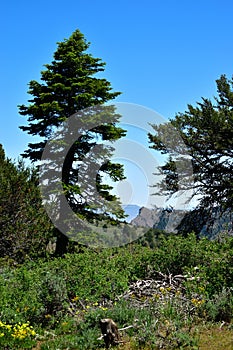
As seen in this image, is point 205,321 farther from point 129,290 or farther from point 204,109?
point 204,109

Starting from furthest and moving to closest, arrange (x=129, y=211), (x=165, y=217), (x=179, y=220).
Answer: (x=165, y=217)
(x=179, y=220)
(x=129, y=211)

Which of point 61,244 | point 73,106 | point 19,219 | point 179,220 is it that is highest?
point 73,106

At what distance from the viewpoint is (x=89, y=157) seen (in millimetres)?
19391

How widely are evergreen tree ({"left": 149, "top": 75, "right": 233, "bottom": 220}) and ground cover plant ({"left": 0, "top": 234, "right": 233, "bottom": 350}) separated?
41.8 ft

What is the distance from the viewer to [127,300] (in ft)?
23.1

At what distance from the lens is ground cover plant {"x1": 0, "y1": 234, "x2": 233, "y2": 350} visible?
541cm

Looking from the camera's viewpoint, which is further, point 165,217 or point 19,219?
point 165,217

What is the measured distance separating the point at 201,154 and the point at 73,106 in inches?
284

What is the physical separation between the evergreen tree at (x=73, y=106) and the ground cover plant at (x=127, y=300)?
991 centimetres

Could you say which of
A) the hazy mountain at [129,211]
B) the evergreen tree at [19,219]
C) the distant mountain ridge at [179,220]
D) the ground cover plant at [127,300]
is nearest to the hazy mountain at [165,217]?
the distant mountain ridge at [179,220]

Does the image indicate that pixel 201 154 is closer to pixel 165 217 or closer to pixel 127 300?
pixel 165 217

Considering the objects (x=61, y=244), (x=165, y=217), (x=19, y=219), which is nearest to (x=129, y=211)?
(x=61, y=244)

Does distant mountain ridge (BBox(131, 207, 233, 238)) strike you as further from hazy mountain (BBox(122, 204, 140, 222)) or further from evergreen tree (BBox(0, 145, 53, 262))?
evergreen tree (BBox(0, 145, 53, 262))

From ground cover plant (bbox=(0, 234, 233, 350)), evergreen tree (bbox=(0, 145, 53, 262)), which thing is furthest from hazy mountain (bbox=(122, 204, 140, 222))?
ground cover plant (bbox=(0, 234, 233, 350))
